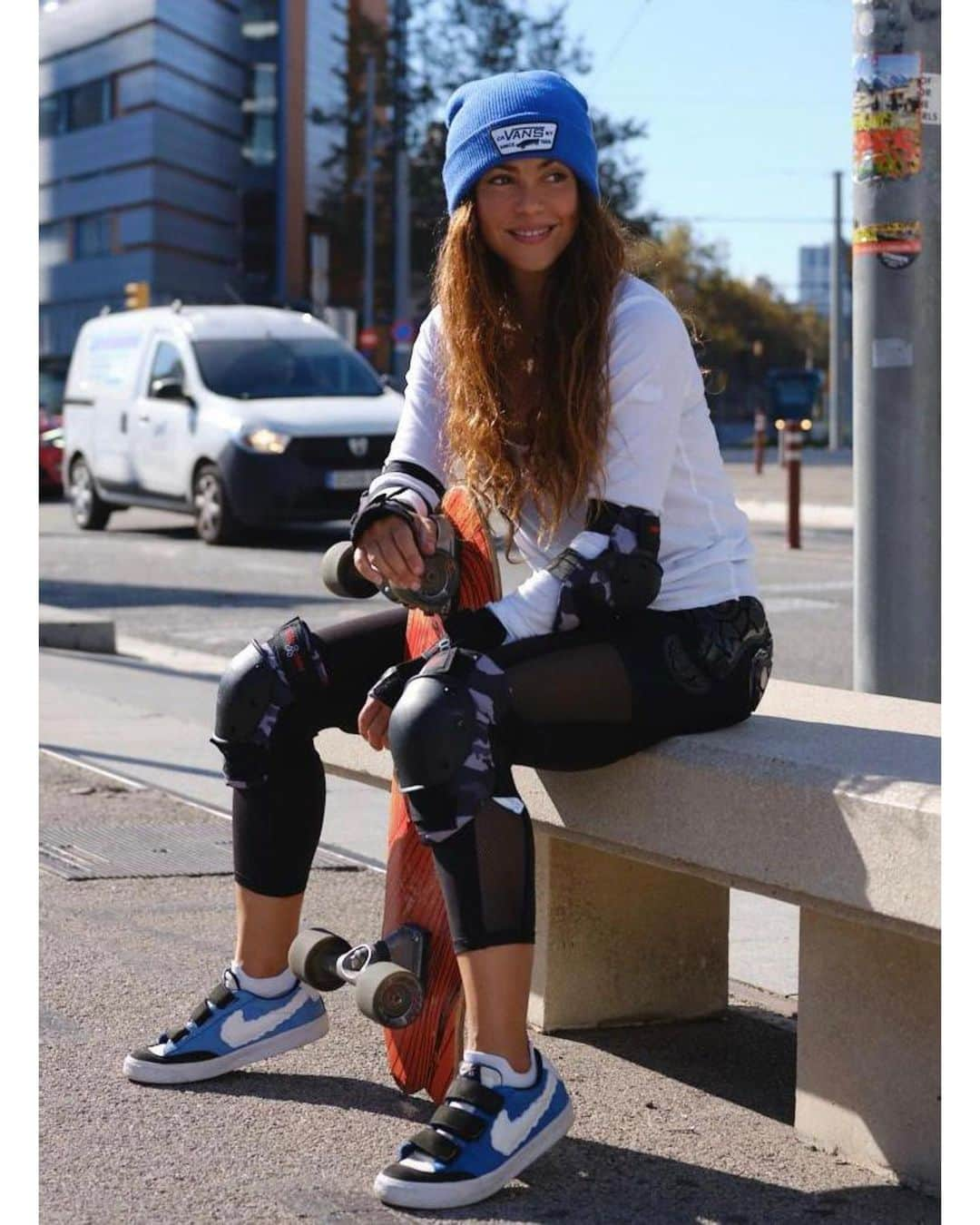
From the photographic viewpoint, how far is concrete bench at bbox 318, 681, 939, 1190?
2693 millimetres

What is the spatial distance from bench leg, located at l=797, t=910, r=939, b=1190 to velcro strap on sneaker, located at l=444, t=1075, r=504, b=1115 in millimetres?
504

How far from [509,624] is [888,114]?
211cm

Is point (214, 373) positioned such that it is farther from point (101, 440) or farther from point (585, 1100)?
point (585, 1100)

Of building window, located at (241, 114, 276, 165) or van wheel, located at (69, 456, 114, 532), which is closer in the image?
van wheel, located at (69, 456, 114, 532)

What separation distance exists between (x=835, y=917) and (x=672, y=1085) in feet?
1.89

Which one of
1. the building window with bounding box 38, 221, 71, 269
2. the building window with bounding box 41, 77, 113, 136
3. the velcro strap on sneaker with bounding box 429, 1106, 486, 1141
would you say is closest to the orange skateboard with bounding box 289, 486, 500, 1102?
the velcro strap on sneaker with bounding box 429, 1106, 486, 1141

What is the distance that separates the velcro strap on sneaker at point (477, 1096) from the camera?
2.86 m

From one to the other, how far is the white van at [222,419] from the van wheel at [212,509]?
1 centimetres

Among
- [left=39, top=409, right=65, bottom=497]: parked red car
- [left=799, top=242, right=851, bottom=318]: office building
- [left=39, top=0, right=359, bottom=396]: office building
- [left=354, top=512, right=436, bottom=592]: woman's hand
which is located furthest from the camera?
[left=799, top=242, right=851, bottom=318]: office building

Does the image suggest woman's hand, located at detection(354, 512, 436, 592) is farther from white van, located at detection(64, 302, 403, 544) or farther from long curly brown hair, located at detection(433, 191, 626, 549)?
white van, located at detection(64, 302, 403, 544)

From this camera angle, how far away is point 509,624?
3.13 m

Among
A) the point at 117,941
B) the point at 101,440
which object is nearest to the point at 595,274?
the point at 117,941

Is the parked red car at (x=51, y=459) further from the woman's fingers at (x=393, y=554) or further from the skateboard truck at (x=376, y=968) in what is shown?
the skateboard truck at (x=376, y=968)

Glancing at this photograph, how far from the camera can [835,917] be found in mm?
2953
